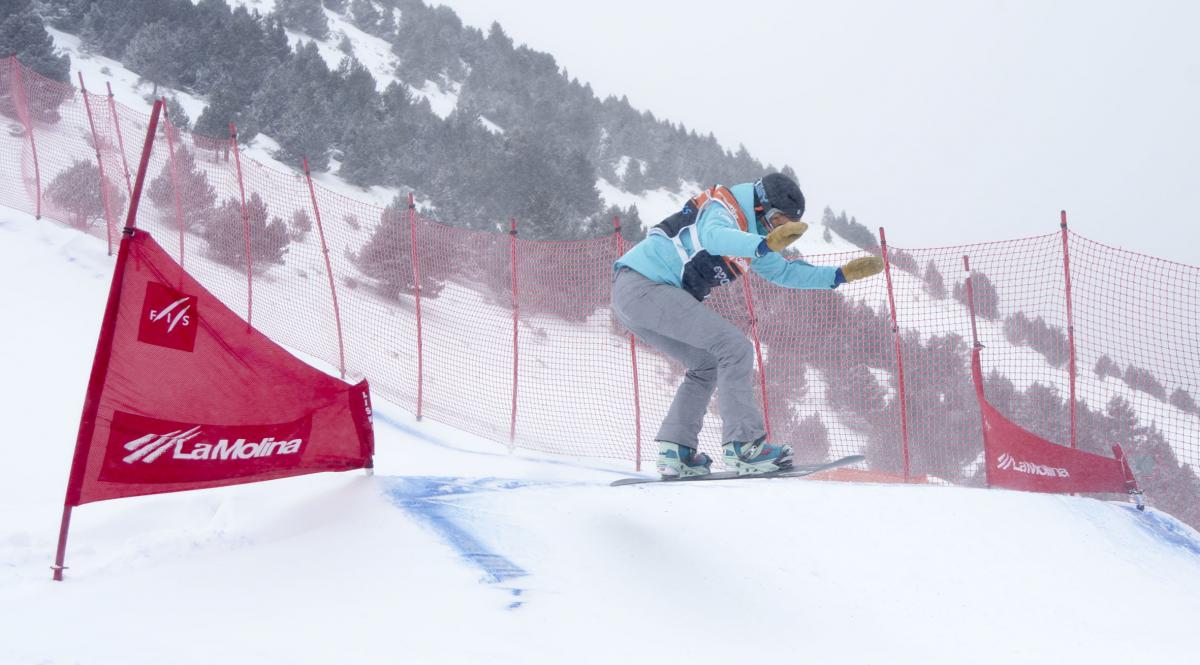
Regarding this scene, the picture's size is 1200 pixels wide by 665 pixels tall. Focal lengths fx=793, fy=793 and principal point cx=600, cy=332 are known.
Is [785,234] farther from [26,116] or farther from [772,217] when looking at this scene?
[26,116]

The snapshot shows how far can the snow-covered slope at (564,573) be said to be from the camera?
2303mm

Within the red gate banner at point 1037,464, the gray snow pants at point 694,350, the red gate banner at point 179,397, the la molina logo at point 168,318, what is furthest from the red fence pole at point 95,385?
the red gate banner at point 1037,464

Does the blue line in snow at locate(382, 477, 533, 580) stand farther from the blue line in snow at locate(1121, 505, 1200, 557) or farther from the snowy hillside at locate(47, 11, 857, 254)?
the snowy hillside at locate(47, 11, 857, 254)

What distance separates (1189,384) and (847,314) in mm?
3996

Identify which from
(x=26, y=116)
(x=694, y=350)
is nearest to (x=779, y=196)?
(x=694, y=350)

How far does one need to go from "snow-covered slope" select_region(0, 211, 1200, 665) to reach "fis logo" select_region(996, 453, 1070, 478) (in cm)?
94

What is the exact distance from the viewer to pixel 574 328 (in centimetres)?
977

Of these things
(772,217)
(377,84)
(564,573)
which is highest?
(377,84)

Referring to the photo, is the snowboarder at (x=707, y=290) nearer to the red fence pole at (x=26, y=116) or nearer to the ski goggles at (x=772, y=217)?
the ski goggles at (x=772, y=217)

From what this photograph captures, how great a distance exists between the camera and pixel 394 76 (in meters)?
37.8

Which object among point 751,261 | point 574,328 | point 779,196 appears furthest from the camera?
point 574,328

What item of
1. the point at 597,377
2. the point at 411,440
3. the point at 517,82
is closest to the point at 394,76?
the point at 517,82

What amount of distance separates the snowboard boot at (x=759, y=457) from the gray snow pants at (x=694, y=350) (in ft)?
0.14

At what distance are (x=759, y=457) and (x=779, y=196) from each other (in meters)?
1.23
